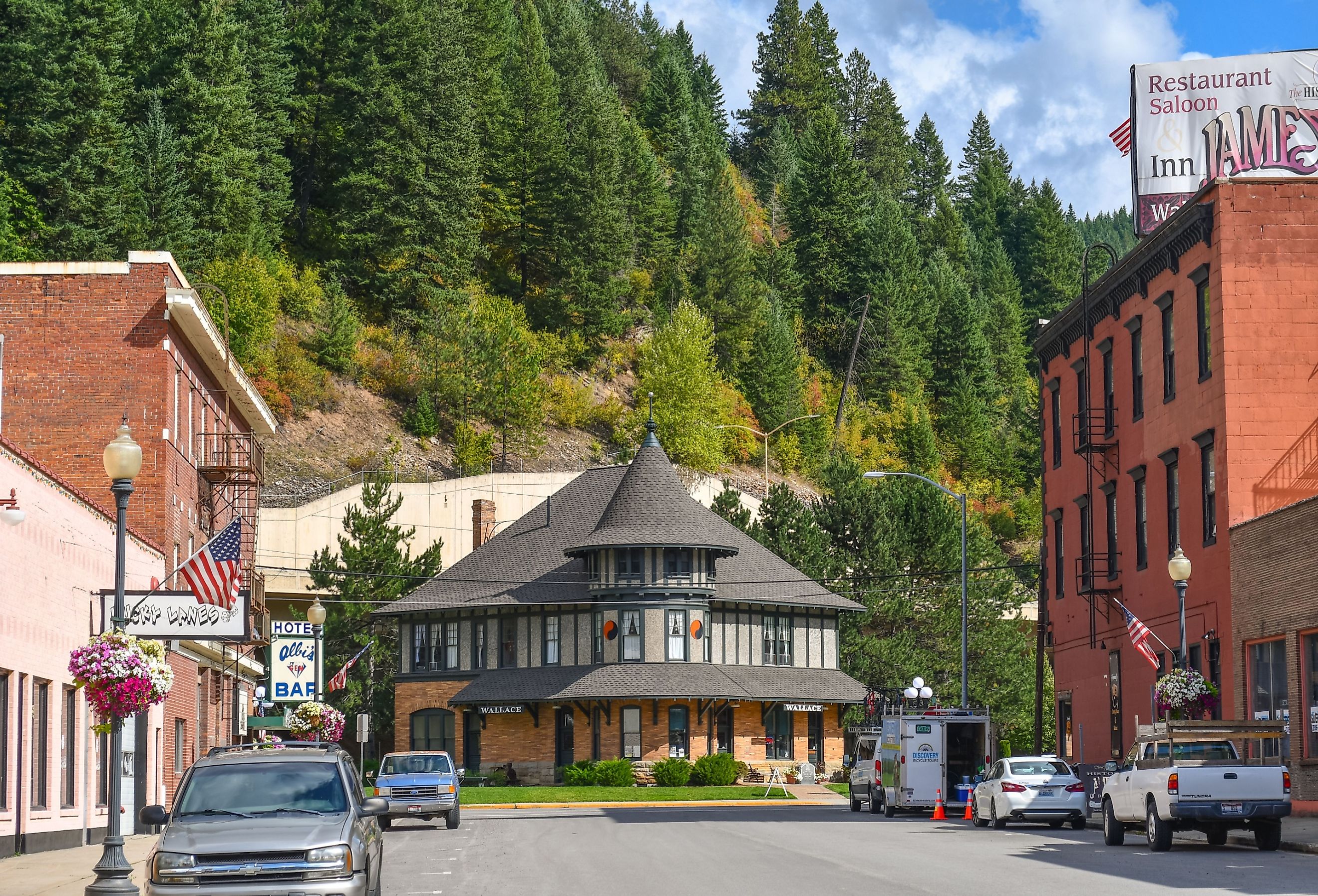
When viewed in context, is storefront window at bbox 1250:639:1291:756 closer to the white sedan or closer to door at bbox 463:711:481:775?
the white sedan

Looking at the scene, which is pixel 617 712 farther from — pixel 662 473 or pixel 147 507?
pixel 147 507

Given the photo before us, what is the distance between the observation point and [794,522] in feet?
251

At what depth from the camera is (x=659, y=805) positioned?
54.3 metres

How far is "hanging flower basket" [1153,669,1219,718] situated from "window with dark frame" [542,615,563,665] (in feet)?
128

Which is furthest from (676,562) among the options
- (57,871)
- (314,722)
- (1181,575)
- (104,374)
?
(57,871)

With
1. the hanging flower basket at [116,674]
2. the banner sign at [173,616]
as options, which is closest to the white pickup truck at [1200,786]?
the hanging flower basket at [116,674]

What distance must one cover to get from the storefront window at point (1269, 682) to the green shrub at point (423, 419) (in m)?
63.2

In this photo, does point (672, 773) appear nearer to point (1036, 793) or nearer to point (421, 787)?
point (421, 787)

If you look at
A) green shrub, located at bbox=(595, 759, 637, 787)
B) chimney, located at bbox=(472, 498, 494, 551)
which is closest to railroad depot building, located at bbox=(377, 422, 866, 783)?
green shrub, located at bbox=(595, 759, 637, 787)

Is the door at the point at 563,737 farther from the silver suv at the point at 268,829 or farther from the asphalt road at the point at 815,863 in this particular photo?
the silver suv at the point at 268,829

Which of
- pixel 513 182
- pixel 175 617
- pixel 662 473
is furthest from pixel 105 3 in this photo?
pixel 175 617

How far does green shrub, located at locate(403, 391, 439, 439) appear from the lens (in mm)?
92375

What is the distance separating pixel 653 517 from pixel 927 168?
10874 centimetres

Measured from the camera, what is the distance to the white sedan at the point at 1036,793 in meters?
34.1
